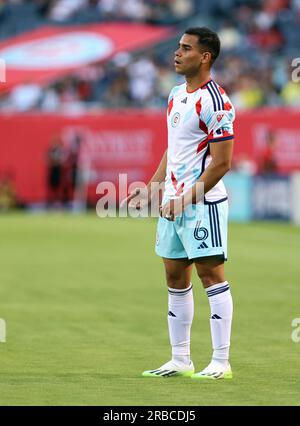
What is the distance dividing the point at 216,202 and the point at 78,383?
1.54 m

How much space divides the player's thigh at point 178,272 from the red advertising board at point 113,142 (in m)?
18.2

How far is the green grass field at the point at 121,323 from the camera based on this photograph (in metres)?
7.51

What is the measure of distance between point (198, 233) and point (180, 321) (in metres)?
0.70

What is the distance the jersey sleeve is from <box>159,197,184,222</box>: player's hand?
0.47 metres

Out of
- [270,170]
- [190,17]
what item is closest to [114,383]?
[270,170]

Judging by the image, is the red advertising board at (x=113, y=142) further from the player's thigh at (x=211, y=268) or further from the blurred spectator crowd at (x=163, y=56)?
the player's thigh at (x=211, y=268)

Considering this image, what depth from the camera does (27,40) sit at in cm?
2727

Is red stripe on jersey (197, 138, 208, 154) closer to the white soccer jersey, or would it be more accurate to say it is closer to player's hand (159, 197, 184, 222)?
the white soccer jersey

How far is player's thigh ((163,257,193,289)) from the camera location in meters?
8.13

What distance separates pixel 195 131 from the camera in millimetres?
7953

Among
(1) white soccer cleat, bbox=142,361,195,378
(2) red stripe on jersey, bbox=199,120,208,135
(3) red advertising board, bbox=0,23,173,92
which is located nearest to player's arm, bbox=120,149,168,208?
(2) red stripe on jersey, bbox=199,120,208,135

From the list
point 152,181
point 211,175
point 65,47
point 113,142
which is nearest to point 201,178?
point 211,175

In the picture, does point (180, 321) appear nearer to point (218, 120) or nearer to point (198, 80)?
point (218, 120)

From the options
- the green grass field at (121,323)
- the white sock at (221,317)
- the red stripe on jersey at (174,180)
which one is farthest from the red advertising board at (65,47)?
the white sock at (221,317)
